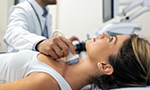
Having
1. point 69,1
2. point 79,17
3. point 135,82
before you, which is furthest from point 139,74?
point 69,1

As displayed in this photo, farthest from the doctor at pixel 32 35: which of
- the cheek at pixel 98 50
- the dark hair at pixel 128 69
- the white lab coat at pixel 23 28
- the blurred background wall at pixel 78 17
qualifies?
the blurred background wall at pixel 78 17

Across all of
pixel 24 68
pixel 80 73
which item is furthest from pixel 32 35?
pixel 80 73

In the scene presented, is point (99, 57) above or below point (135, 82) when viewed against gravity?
above

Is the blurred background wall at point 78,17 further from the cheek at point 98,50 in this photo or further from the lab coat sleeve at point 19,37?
the cheek at point 98,50

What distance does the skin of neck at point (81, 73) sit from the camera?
70 centimetres

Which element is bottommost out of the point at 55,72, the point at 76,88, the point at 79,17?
the point at 76,88

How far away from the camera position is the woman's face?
2.31 feet

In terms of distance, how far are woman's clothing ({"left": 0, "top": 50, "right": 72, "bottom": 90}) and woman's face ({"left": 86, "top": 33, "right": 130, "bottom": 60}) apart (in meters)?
0.21

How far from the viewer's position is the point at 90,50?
0.72 meters

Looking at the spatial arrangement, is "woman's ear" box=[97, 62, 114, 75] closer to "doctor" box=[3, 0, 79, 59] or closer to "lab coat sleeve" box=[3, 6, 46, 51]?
"doctor" box=[3, 0, 79, 59]

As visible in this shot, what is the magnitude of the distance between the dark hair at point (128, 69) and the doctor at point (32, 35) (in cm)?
23

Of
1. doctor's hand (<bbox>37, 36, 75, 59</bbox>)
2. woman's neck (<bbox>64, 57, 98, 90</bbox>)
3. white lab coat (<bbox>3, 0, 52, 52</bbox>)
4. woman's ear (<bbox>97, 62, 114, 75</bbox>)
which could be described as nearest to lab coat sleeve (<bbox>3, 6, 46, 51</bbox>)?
white lab coat (<bbox>3, 0, 52, 52</bbox>)

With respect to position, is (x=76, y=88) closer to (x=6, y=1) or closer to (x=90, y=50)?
(x=90, y=50)

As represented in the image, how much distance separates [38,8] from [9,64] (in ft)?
2.75
